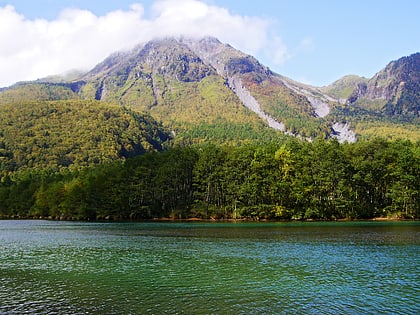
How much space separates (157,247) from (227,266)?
18.5 meters

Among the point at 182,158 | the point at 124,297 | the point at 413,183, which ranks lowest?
the point at 124,297

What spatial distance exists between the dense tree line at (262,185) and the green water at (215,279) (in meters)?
57.4

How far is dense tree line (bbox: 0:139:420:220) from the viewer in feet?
366

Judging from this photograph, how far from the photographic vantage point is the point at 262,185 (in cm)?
11438

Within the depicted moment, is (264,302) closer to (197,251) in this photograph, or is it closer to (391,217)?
(197,251)

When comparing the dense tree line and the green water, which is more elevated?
the dense tree line

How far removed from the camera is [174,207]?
130 meters

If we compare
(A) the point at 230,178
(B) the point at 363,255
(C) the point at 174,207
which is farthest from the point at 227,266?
(C) the point at 174,207

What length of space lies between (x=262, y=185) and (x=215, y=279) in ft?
270

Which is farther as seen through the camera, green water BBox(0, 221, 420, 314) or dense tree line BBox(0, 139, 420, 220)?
dense tree line BBox(0, 139, 420, 220)

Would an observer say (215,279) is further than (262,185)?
No

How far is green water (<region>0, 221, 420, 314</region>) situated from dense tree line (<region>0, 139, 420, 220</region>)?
57412 mm

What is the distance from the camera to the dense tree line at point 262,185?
11150 centimetres

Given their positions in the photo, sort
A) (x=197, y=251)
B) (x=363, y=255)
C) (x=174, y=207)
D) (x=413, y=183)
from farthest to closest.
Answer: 1. (x=174, y=207)
2. (x=413, y=183)
3. (x=197, y=251)
4. (x=363, y=255)
